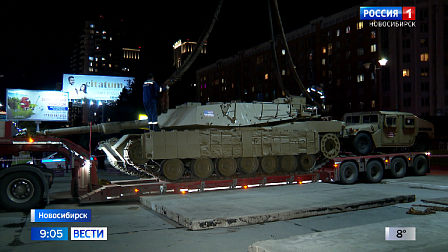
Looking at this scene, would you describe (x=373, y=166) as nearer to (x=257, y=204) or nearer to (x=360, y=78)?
(x=257, y=204)

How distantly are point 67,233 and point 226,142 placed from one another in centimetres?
716

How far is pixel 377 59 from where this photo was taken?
180ft

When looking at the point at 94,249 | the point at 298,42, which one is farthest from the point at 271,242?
the point at 298,42

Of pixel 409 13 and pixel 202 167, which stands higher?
pixel 409 13

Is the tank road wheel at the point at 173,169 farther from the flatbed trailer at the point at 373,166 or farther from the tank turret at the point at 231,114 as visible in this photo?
the flatbed trailer at the point at 373,166

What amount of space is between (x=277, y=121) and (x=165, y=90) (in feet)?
16.0

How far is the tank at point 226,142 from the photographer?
1331 cm

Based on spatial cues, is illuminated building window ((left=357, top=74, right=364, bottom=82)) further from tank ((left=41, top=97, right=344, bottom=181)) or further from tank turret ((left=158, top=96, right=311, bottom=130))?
tank turret ((left=158, top=96, right=311, bottom=130))

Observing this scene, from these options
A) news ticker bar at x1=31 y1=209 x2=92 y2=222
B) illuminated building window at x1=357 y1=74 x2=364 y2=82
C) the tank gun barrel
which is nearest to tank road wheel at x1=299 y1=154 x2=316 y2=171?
the tank gun barrel

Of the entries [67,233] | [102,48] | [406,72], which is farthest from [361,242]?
[102,48]

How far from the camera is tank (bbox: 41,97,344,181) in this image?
43.7ft

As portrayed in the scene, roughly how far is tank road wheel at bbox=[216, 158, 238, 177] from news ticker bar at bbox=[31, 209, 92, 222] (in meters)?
5.39

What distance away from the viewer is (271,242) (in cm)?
643

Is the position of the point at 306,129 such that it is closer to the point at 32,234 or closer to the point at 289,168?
the point at 289,168
